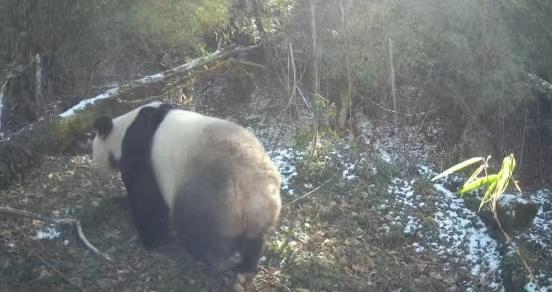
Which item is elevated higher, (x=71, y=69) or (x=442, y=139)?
(x=71, y=69)

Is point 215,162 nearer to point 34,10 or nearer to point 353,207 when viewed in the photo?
point 353,207

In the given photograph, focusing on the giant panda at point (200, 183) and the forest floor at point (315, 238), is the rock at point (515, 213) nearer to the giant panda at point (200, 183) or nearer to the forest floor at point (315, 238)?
the forest floor at point (315, 238)

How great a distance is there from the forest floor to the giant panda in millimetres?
420

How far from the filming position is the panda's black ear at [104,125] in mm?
5297

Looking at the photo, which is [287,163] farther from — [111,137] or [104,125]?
[104,125]

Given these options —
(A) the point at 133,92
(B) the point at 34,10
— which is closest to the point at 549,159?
(A) the point at 133,92

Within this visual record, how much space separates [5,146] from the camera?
6.11 meters

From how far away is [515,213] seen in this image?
624cm

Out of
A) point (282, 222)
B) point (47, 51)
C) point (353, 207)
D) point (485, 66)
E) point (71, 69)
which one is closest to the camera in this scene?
point (282, 222)

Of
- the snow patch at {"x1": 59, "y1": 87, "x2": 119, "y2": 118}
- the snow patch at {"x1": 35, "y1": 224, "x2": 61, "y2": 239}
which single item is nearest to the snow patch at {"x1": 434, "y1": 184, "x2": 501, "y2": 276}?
the snow patch at {"x1": 35, "y1": 224, "x2": 61, "y2": 239}

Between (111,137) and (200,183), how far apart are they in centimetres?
157

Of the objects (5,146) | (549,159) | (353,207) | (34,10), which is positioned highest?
(34,10)

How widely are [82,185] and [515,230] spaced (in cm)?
497

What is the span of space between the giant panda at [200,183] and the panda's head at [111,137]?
0.09 m
